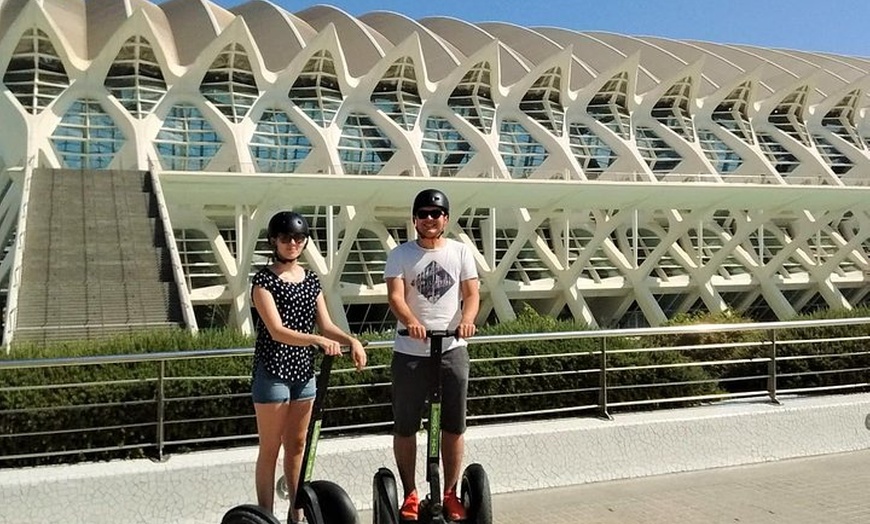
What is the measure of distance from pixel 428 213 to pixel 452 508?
1.45 metres

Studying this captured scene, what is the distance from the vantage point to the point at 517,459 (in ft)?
18.4

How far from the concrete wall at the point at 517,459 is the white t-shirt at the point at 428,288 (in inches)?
75.6

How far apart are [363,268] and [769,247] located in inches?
1029

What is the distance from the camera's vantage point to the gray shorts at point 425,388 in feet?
12.0

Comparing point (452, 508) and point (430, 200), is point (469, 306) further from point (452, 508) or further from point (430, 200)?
point (452, 508)

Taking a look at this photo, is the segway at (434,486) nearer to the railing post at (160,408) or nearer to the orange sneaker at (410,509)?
the orange sneaker at (410,509)

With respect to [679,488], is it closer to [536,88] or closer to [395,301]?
[395,301]

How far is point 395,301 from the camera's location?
12.0 feet

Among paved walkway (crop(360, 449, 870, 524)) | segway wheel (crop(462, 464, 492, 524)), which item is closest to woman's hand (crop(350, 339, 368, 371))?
segway wheel (crop(462, 464, 492, 524))

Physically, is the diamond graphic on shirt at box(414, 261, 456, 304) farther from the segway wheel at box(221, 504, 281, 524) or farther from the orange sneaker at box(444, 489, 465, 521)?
the segway wheel at box(221, 504, 281, 524)

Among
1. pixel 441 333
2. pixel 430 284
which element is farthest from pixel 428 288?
pixel 441 333

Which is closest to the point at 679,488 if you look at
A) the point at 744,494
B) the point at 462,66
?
the point at 744,494

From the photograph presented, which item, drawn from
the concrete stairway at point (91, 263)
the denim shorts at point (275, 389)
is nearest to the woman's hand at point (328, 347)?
the denim shorts at point (275, 389)

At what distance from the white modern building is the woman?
20247mm
